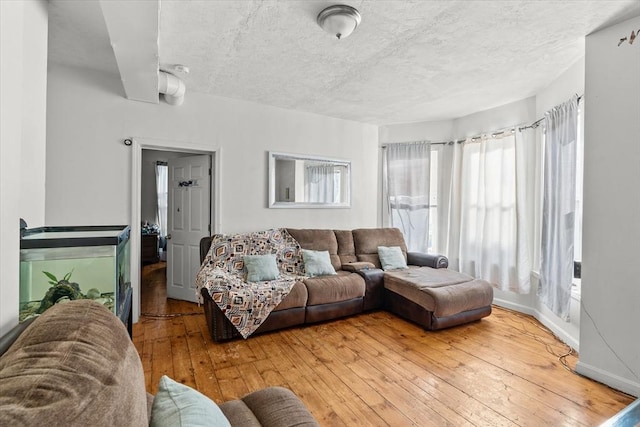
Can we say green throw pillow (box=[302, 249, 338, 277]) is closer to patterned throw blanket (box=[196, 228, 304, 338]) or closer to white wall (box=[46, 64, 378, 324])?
patterned throw blanket (box=[196, 228, 304, 338])

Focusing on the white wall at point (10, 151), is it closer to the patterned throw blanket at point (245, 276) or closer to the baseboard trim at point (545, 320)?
the patterned throw blanket at point (245, 276)

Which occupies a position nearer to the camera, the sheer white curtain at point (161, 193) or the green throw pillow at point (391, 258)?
the green throw pillow at point (391, 258)

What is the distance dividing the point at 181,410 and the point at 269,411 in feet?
1.34

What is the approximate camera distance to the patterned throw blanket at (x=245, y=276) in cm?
275

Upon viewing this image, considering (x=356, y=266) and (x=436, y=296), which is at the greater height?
(x=356, y=266)

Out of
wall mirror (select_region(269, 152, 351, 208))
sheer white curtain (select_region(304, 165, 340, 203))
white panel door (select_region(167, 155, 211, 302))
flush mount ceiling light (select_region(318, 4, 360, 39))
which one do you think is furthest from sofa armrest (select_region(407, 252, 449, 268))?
flush mount ceiling light (select_region(318, 4, 360, 39))

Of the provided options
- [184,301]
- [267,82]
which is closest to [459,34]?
[267,82]

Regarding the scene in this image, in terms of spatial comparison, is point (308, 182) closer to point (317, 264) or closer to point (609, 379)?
point (317, 264)

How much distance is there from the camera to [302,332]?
3.03 m

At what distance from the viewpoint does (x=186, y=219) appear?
13.3ft

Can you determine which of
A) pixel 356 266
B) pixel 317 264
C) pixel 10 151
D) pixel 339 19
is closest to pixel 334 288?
pixel 317 264

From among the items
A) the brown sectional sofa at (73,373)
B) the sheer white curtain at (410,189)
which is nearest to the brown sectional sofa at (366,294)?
the sheer white curtain at (410,189)

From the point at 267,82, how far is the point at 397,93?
4.90 ft

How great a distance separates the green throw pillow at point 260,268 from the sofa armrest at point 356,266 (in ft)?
2.95
